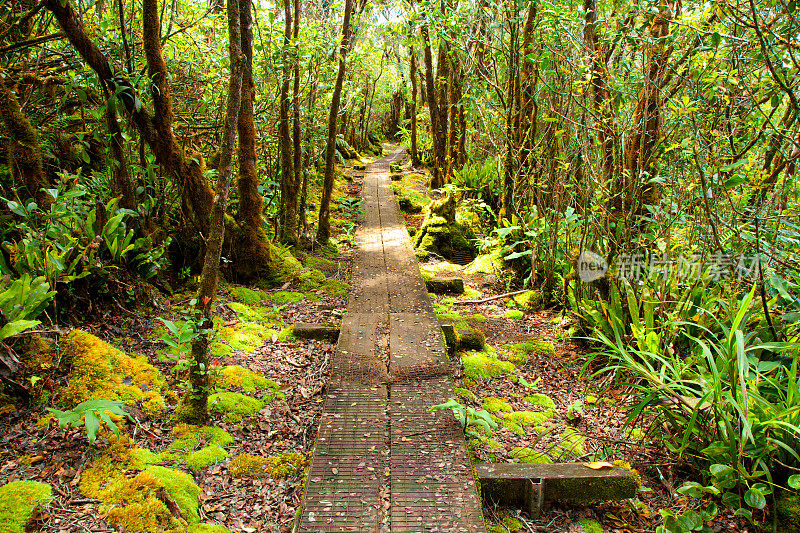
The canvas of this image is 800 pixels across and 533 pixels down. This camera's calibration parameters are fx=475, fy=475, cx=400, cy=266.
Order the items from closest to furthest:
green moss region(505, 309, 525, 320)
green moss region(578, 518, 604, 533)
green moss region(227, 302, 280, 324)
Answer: green moss region(578, 518, 604, 533) → green moss region(227, 302, 280, 324) → green moss region(505, 309, 525, 320)

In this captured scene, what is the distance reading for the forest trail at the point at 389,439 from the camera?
2553 mm

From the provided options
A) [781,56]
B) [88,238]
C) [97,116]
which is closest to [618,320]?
[781,56]

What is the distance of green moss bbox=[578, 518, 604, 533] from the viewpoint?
2863 mm

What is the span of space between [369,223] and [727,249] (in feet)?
21.4

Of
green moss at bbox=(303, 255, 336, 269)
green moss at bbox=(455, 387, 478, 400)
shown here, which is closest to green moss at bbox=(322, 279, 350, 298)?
green moss at bbox=(303, 255, 336, 269)

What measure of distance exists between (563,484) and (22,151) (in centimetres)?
518

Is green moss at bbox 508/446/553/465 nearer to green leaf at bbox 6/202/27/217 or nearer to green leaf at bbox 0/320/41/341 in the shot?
green leaf at bbox 0/320/41/341

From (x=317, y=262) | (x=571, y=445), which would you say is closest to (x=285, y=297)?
(x=317, y=262)

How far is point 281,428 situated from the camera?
3596 millimetres

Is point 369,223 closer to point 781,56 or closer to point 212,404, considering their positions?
point 212,404

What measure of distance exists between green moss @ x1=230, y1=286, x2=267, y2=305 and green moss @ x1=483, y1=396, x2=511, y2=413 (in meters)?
3.01

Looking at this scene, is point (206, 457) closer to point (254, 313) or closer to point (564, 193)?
point (254, 313)

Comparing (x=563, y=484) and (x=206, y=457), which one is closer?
(x=563, y=484)

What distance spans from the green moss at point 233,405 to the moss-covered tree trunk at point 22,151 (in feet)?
8.27
